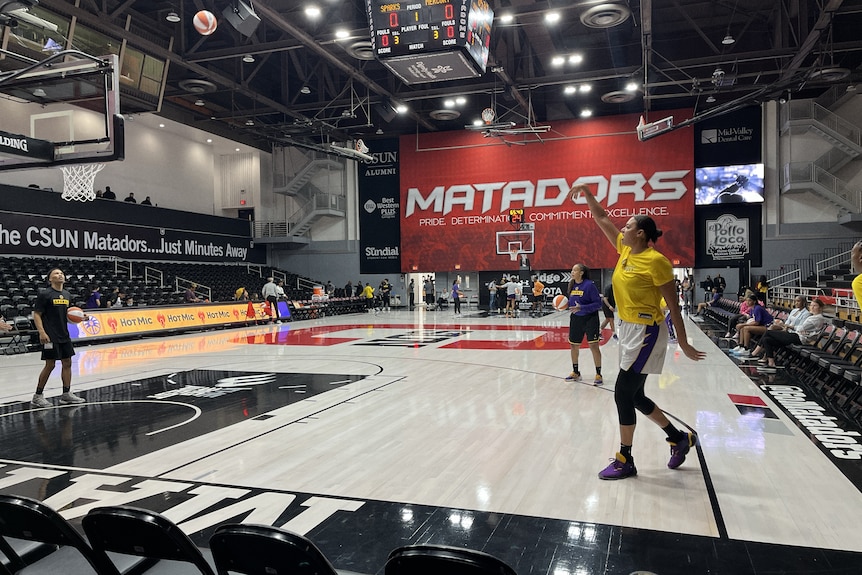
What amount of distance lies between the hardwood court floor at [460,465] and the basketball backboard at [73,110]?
309 cm

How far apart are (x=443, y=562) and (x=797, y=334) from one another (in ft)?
29.2

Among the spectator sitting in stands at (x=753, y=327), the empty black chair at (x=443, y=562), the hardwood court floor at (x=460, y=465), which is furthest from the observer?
the spectator sitting in stands at (x=753, y=327)

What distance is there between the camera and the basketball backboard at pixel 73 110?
7.71 meters

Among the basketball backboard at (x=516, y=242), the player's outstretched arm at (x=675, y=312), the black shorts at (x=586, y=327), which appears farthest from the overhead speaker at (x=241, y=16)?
the basketball backboard at (x=516, y=242)

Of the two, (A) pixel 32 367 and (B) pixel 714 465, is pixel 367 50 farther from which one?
(B) pixel 714 465

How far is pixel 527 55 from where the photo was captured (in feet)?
63.7

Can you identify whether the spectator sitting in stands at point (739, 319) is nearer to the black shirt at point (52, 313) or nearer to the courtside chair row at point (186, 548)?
the black shirt at point (52, 313)

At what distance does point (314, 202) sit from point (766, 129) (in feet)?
63.5

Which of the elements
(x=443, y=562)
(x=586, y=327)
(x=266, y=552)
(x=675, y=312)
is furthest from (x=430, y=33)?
(x=443, y=562)

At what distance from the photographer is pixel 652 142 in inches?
945

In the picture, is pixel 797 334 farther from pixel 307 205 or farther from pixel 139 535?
pixel 307 205

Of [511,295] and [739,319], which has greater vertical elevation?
[511,295]

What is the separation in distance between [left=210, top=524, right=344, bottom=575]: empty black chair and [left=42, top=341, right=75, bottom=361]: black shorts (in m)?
6.10

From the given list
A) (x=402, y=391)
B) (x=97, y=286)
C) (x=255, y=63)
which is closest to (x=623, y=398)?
(x=402, y=391)
